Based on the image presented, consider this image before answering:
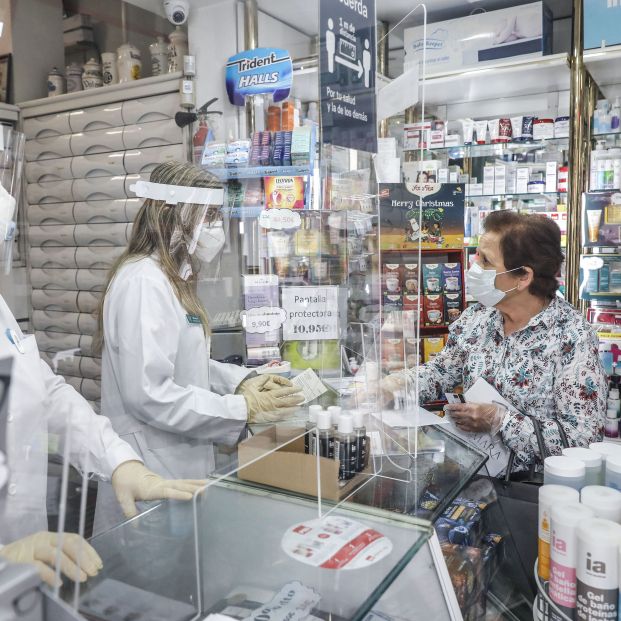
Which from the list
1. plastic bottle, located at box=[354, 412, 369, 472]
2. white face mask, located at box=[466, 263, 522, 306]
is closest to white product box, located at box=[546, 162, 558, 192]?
white face mask, located at box=[466, 263, 522, 306]

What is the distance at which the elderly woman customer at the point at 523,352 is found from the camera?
2199 mm

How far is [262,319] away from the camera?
2.33 metres

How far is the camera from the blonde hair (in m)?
2.05

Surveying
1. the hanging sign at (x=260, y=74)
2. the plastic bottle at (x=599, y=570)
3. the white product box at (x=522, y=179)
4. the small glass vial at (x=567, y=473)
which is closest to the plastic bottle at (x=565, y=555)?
the plastic bottle at (x=599, y=570)

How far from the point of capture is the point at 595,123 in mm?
4477

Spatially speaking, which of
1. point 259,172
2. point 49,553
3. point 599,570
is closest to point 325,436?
point 599,570

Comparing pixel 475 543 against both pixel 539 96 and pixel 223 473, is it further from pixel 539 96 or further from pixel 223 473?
pixel 539 96

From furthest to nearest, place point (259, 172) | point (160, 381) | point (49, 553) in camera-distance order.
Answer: point (259, 172) < point (160, 381) < point (49, 553)

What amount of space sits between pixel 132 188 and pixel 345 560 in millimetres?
1449

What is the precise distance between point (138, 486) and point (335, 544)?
43 cm

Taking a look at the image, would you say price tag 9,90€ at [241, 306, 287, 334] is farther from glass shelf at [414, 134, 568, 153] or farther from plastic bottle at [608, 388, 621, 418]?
glass shelf at [414, 134, 568, 153]

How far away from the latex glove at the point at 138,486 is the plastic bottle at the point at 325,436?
0.95 feet

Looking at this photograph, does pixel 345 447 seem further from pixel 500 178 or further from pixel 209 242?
pixel 500 178

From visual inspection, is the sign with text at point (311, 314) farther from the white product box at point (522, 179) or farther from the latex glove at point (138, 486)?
the white product box at point (522, 179)
